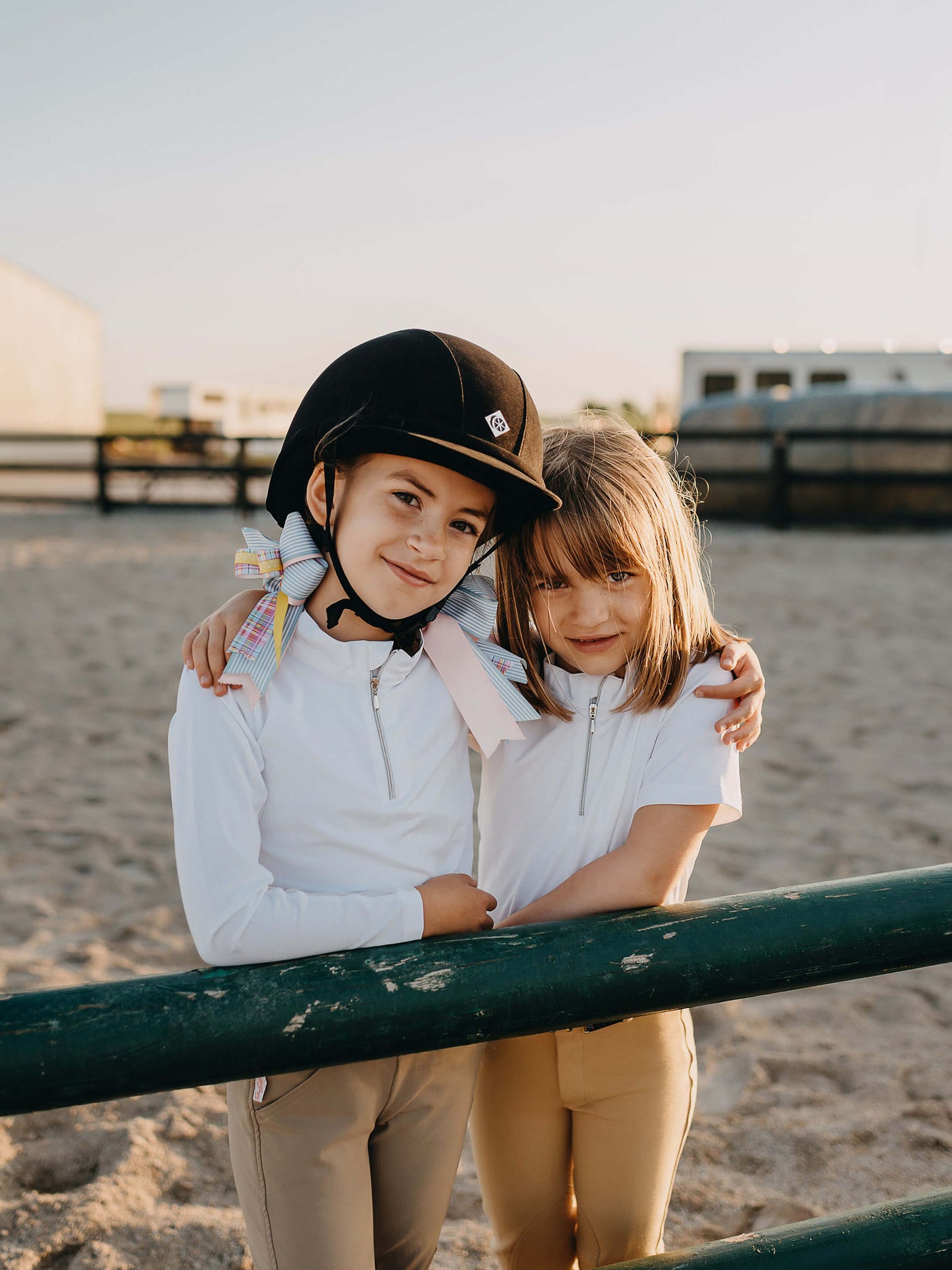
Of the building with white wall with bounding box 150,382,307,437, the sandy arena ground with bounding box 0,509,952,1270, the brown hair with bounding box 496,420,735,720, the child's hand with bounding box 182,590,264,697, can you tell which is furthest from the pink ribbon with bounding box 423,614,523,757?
the building with white wall with bounding box 150,382,307,437

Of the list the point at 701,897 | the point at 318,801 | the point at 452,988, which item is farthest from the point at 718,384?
the point at 452,988

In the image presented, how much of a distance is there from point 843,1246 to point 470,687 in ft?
2.24

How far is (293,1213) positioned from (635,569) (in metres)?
0.86

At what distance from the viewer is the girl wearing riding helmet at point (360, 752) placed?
108 centimetres

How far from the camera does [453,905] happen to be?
1.12 m

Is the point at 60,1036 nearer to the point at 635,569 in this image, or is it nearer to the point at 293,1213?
the point at 293,1213

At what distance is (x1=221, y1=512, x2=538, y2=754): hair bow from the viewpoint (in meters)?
1.23

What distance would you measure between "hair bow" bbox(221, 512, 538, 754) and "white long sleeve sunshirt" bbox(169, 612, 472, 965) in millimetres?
23

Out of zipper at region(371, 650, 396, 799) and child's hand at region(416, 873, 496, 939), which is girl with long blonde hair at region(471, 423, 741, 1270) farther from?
zipper at region(371, 650, 396, 799)

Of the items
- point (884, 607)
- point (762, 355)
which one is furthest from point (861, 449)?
point (762, 355)

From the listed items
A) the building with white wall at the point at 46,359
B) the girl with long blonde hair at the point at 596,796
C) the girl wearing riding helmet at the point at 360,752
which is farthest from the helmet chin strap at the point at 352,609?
the building with white wall at the point at 46,359

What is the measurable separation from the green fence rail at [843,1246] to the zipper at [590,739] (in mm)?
540

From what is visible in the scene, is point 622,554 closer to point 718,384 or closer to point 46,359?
point 718,384

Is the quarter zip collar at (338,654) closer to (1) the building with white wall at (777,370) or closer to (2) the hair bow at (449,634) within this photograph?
(2) the hair bow at (449,634)
